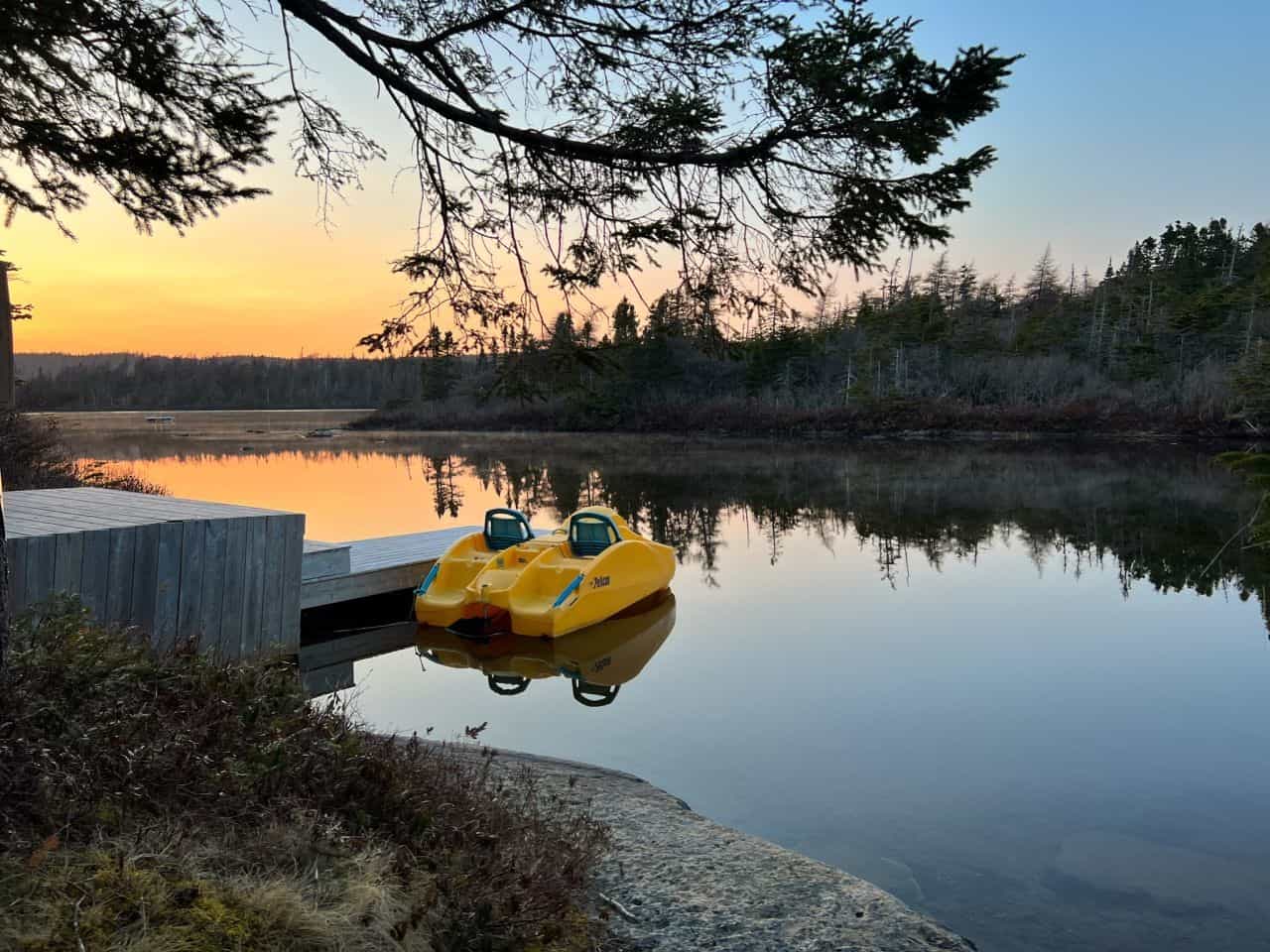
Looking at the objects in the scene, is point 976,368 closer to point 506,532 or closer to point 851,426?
point 851,426

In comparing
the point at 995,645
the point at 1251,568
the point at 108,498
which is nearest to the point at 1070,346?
the point at 1251,568

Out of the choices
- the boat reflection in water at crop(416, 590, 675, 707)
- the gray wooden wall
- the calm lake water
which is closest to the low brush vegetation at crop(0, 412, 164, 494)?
the calm lake water

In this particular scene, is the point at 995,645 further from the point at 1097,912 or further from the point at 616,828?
the point at 616,828

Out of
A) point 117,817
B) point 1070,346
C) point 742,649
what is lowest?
point 742,649

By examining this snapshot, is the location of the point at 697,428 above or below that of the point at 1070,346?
below

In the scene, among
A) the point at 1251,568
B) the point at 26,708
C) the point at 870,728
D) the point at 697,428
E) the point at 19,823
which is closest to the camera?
the point at 19,823

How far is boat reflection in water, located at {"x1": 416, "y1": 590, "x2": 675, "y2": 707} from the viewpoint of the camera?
975 centimetres

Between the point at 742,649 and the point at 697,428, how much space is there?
49.0 metres

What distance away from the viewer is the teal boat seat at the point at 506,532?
12.4 meters

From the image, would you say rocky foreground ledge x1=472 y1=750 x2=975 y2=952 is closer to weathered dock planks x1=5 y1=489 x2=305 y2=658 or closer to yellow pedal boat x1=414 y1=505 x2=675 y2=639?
weathered dock planks x1=5 y1=489 x2=305 y2=658

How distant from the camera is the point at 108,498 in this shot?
8.42 metres

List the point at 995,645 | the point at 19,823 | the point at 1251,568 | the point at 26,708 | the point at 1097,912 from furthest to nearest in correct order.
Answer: the point at 1251,568 → the point at 995,645 → the point at 1097,912 → the point at 26,708 → the point at 19,823

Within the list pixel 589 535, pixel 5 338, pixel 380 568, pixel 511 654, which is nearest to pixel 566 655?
pixel 511 654

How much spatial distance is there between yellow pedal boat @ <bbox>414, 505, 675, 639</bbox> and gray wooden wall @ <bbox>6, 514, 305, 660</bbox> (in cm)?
269
